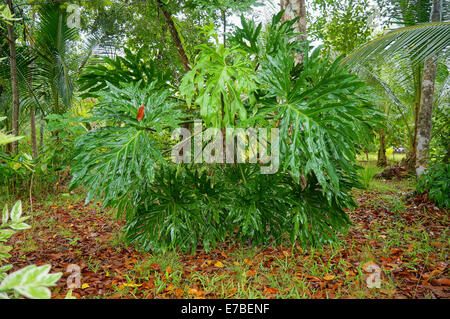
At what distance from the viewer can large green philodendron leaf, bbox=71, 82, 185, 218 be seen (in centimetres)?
173

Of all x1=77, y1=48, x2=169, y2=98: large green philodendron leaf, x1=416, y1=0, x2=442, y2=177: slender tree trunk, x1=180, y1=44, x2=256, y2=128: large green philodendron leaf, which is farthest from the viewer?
x1=416, y1=0, x2=442, y2=177: slender tree trunk

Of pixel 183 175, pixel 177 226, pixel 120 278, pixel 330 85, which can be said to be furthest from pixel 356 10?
pixel 120 278

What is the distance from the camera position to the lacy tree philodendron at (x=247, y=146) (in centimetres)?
170

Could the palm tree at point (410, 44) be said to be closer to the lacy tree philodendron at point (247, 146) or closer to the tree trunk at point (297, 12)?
the tree trunk at point (297, 12)

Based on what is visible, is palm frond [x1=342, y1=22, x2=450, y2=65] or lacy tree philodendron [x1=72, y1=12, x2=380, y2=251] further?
palm frond [x1=342, y1=22, x2=450, y2=65]

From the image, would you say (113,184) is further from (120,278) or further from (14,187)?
(14,187)

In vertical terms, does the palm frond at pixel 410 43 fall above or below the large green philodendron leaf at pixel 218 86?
above

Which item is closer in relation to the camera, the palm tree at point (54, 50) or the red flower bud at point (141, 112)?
the red flower bud at point (141, 112)

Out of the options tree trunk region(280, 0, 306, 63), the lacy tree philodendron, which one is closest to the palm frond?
tree trunk region(280, 0, 306, 63)

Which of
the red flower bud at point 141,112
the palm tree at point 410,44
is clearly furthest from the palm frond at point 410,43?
the red flower bud at point 141,112

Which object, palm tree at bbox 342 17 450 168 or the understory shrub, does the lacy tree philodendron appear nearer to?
palm tree at bbox 342 17 450 168

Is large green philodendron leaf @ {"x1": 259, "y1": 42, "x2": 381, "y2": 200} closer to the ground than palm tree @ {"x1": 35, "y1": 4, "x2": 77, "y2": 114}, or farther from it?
closer to the ground

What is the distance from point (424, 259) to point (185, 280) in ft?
5.73
